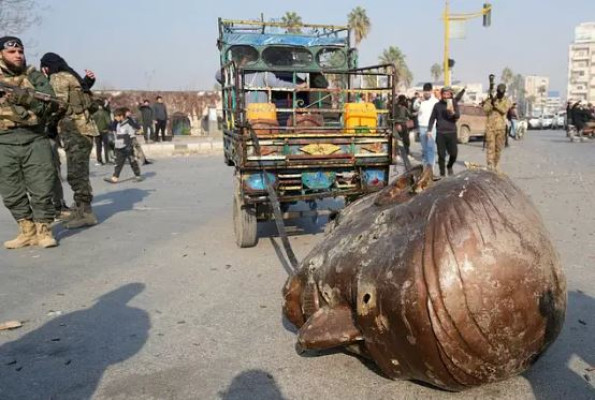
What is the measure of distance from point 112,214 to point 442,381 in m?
6.95

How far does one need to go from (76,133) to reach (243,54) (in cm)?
287

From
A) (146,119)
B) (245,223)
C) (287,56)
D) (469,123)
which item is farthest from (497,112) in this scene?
(146,119)

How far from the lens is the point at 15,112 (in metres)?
5.85

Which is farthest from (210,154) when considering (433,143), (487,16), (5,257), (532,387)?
(532,387)

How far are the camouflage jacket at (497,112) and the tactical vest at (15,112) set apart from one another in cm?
866

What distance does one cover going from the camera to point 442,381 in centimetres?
258

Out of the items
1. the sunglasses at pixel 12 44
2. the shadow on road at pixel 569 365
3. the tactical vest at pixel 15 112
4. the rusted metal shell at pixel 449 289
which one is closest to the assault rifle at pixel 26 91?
the tactical vest at pixel 15 112

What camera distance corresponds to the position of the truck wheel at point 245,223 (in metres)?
5.81

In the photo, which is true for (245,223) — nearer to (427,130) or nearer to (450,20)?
(427,130)

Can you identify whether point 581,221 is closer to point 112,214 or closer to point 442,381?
point 442,381

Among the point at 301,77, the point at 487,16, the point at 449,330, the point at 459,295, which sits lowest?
the point at 449,330

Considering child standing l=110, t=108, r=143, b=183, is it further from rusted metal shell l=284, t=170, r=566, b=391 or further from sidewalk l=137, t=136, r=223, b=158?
rusted metal shell l=284, t=170, r=566, b=391

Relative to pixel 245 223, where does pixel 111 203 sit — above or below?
below

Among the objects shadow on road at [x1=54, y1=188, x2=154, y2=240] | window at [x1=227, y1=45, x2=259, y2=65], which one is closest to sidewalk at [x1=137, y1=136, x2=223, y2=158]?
shadow on road at [x1=54, y1=188, x2=154, y2=240]
